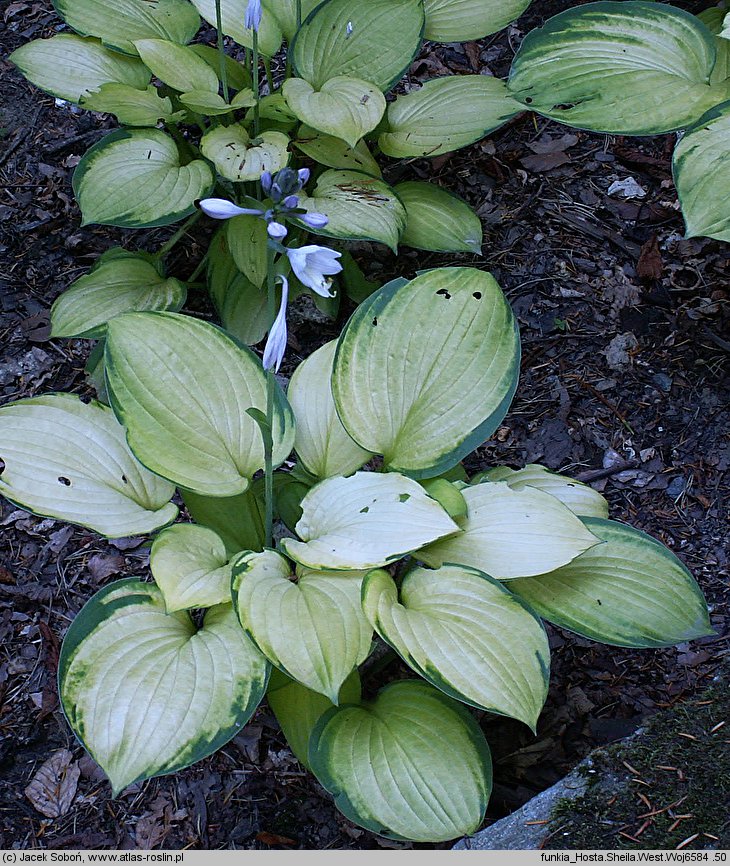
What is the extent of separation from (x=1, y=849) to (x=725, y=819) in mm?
1395

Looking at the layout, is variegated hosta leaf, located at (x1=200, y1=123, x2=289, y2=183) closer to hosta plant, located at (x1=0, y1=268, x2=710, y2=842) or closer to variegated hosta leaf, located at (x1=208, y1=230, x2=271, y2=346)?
variegated hosta leaf, located at (x1=208, y1=230, x2=271, y2=346)

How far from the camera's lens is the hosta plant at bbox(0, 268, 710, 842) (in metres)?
1.32

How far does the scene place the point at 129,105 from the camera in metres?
2.20

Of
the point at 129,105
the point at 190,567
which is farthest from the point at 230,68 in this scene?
the point at 190,567

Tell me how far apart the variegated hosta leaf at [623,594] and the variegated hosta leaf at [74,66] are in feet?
6.02

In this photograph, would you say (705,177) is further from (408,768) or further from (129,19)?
(129,19)

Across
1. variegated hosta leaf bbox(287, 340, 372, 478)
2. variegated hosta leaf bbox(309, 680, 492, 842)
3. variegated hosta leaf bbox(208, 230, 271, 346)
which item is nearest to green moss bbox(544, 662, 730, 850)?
variegated hosta leaf bbox(309, 680, 492, 842)

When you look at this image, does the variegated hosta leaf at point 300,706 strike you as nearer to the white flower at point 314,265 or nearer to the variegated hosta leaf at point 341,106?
the white flower at point 314,265

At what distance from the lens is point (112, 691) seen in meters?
1.31

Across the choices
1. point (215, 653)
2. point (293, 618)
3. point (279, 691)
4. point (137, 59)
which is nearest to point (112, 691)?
point (215, 653)

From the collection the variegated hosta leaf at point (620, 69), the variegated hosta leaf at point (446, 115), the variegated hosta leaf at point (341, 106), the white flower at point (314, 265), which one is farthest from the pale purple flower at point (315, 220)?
the variegated hosta leaf at point (446, 115)

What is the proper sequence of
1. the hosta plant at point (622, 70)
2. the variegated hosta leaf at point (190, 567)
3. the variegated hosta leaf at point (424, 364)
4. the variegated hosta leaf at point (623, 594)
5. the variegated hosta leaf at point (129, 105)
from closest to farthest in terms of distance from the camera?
the variegated hosta leaf at point (190, 567) < the variegated hosta leaf at point (623, 594) < the variegated hosta leaf at point (424, 364) < the hosta plant at point (622, 70) < the variegated hosta leaf at point (129, 105)

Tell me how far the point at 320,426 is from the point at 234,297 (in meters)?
0.83

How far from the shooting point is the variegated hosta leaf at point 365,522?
1378mm
